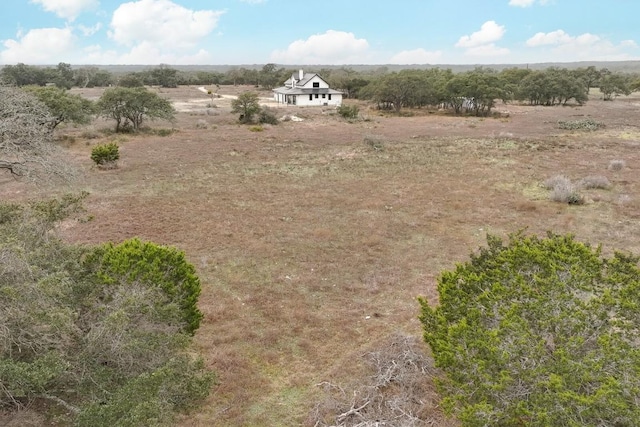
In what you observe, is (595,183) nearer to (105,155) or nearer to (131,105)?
(105,155)

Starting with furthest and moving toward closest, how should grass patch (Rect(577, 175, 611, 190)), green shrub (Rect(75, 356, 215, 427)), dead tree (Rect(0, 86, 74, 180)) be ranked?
grass patch (Rect(577, 175, 611, 190)) < dead tree (Rect(0, 86, 74, 180)) < green shrub (Rect(75, 356, 215, 427))

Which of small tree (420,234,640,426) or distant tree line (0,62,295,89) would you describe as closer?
small tree (420,234,640,426)

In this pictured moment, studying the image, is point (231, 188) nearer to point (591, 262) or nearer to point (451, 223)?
point (451, 223)

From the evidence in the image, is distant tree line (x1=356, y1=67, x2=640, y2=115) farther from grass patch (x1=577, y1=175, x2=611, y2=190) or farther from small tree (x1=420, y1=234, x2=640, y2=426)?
small tree (x1=420, y1=234, x2=640, y2=426)

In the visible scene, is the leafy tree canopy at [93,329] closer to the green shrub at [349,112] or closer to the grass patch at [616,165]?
the grass patch at [616,165]

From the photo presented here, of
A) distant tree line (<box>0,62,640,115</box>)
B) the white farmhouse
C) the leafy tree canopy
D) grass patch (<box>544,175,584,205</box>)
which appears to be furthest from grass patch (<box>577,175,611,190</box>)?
the white farmhouse

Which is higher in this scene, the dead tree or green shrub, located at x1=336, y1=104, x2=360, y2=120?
green shrub, located at x1=336, y1=104, x2=360, y2=120
